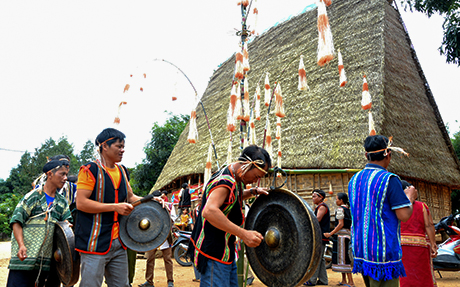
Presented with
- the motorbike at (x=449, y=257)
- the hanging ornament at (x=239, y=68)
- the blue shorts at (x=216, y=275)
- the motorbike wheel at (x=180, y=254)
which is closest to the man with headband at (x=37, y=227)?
the blue shorts at (x=216, y=275)

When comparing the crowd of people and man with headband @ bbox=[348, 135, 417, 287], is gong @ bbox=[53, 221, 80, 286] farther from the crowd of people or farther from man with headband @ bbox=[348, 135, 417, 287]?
man with headband @ bbox=[348, 135, 417, 287]

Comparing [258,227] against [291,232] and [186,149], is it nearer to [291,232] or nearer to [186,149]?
[291,232]

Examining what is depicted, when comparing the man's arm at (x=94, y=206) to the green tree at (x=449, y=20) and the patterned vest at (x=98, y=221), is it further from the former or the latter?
the green tree at (x=449, y=20)

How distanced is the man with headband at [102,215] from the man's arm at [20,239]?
0.60 m

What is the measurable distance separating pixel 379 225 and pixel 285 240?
69cm

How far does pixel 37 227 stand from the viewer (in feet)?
9.53

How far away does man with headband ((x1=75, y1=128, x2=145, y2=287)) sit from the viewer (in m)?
2.43

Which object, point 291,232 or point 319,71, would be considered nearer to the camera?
point 291,232

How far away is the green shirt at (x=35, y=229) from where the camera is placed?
2.80 meters

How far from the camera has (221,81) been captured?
2059 cm

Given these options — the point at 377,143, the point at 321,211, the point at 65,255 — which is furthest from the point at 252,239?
the point at 321,211

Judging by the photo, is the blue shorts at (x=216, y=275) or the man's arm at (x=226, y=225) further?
the blue shorts at (x=216, y=275)

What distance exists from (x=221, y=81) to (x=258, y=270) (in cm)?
1879

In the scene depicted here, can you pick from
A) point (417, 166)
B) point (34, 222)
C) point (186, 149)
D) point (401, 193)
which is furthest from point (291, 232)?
point (186, 149)
